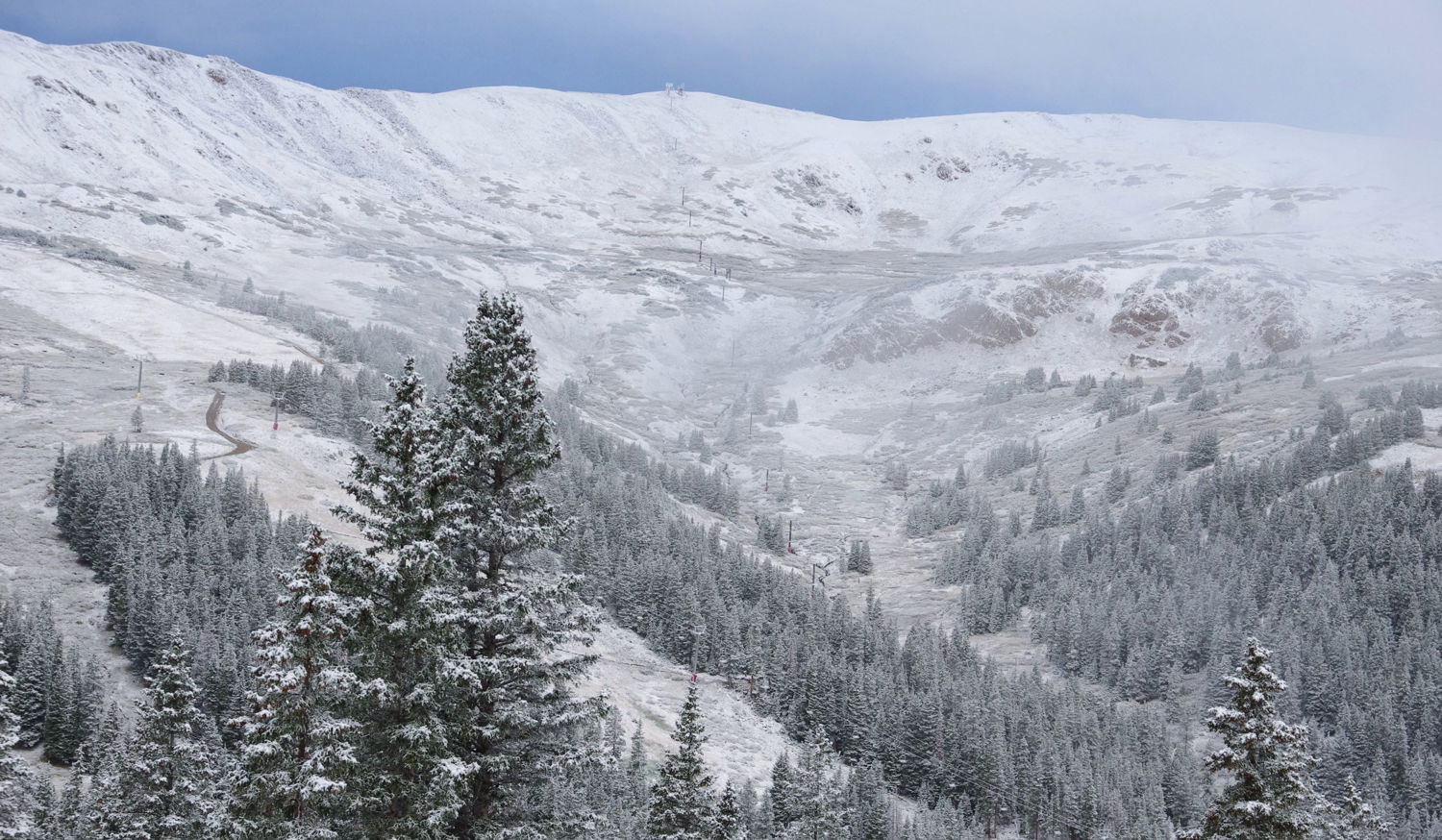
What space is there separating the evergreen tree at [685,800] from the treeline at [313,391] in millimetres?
111364

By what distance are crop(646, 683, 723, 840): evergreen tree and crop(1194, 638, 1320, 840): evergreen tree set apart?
1796 centimetres

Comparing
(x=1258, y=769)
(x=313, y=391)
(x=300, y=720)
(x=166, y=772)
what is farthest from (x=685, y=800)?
(x=313, y=391)

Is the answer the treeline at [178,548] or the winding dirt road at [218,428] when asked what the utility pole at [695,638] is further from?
the winding dirt road at [218,428]

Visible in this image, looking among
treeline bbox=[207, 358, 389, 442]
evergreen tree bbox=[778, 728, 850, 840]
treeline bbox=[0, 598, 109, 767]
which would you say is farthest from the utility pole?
evergreen tree bbox=[778, 728, 850, 840]

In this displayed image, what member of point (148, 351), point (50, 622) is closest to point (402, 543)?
point (50, 622)

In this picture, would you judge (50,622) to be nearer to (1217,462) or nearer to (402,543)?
(402,543)

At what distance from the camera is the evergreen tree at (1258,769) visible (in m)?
24.1

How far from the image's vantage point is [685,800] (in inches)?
1484

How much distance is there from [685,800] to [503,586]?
18500mm

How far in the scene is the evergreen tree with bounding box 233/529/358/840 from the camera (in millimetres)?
20812

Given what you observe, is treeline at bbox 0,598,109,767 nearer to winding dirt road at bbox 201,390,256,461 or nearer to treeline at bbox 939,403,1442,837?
winding dirt road at bbox 201,390,256,461

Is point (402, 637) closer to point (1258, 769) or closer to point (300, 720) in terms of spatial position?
point (300, 720)

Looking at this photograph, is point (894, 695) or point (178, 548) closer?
point (178, 548)

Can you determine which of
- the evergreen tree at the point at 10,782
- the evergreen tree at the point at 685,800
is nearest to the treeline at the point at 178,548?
the evergreen tree at the point at 685,800
